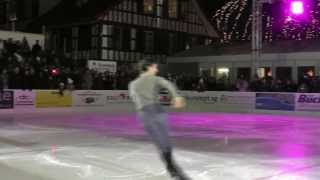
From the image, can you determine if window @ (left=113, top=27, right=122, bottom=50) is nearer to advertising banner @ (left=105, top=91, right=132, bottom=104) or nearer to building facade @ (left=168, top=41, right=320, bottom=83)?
building facade @ (left=168, top=41, right=320, bottom=83)

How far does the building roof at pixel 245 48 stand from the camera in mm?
35162

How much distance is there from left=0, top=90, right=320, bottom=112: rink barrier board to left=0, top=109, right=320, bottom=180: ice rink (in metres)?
7.96

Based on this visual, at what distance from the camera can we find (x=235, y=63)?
1483 inches

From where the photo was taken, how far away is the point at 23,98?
2558 centimetres

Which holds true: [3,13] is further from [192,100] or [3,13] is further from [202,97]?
[202,97]

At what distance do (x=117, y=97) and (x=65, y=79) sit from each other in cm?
266

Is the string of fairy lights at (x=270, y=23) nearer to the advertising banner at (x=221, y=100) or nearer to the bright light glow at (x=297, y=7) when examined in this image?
the advertising banner at (x=221, y=100)

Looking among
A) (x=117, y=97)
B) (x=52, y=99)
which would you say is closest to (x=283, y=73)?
(x=117, y=97)

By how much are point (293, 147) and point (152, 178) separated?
5153mm

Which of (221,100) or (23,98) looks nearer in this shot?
(23,98)

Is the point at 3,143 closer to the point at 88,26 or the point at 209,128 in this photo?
the point at 209,128

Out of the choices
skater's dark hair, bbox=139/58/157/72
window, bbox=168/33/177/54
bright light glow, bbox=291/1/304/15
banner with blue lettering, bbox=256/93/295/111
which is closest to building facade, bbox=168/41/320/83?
window, bbox=168/33/177/54

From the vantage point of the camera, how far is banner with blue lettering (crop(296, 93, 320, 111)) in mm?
25744

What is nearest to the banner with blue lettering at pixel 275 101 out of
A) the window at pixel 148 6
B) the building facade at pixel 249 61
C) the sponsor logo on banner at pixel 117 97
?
the building facade at pixel 249 61
